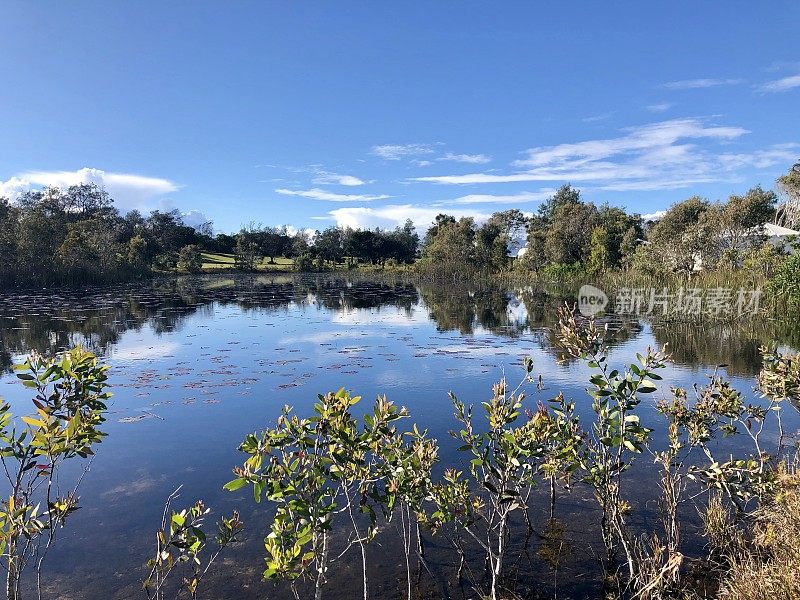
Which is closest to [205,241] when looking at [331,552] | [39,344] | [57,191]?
[57,191]

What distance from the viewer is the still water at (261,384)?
4.54 metres

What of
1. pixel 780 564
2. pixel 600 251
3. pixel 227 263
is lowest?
pixel 780 564

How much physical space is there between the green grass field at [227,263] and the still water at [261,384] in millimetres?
45207

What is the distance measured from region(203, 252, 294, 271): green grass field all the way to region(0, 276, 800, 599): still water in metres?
45.2

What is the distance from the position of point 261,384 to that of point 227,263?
71.8m

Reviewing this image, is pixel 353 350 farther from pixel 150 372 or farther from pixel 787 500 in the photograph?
pixel 787 500

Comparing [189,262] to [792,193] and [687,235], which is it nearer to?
[687,235]

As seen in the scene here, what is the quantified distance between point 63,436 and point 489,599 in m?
2.98

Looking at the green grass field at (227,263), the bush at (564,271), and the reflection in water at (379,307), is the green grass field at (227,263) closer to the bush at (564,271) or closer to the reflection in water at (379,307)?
the reflection in water at (379,307)

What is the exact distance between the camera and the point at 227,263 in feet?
257

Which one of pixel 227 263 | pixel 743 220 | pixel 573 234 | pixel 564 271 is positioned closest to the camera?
pixel 743 220

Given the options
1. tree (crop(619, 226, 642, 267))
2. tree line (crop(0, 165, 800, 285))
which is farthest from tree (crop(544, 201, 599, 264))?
tree (crop(619, 226, 642, 267))

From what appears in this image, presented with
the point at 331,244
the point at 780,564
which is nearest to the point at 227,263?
the point at 331,244

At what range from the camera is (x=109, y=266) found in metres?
49.5
